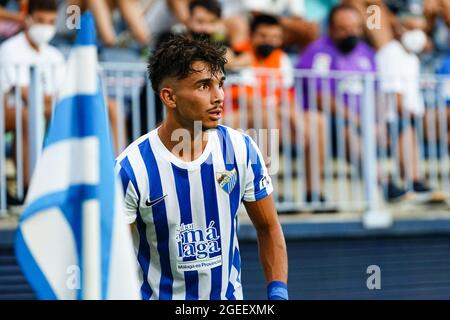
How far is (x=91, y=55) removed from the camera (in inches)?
132

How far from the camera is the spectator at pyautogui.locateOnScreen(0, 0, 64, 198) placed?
7.48m

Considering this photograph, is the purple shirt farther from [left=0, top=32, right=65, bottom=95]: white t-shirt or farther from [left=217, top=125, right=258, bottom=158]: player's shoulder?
[left=217, top=125, right=258, bottom=158]: player's shoulder

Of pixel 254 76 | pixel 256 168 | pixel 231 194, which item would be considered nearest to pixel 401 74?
pixel 254 76

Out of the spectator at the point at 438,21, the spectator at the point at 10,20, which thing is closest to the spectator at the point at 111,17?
the spectator at the point at 10,20

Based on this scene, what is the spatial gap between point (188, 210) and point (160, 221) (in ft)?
0.43

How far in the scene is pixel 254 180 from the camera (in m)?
4.61

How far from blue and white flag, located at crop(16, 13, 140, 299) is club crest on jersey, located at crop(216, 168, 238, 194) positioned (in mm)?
1131

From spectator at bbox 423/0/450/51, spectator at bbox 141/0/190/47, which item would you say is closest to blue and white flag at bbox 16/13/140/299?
spectator at bbox 141/0/190/47

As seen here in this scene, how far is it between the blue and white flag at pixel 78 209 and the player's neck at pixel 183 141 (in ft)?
3.59

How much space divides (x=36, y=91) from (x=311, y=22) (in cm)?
326

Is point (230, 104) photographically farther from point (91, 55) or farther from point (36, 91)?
point (91, 55)

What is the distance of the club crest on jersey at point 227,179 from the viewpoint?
179 inches
